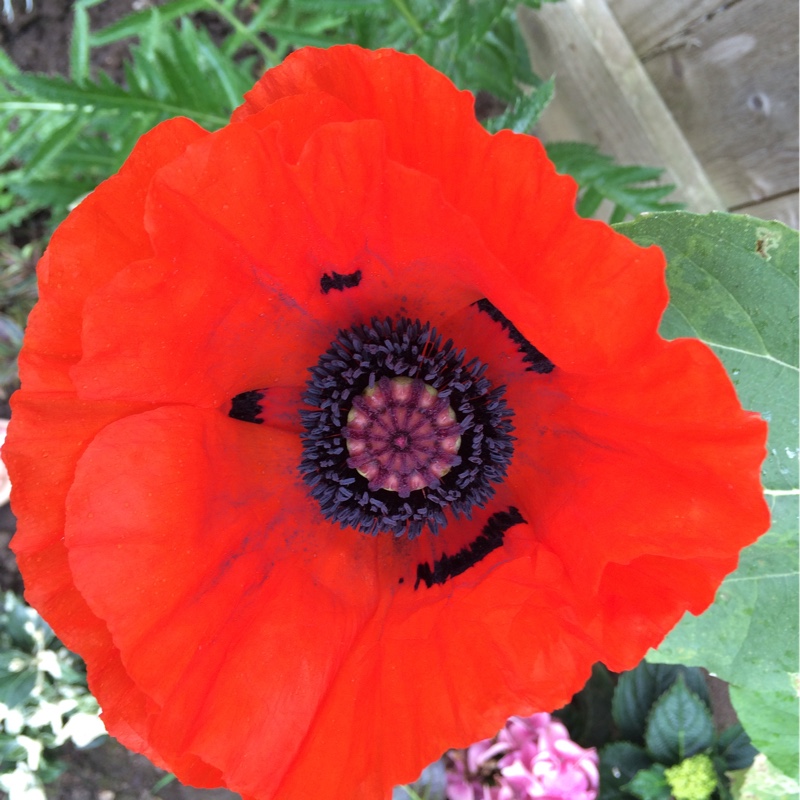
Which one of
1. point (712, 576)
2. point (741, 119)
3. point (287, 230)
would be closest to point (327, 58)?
point (287, 230)

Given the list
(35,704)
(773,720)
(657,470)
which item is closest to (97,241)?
(657,470)

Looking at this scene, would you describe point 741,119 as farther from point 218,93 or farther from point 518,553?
point 518,553

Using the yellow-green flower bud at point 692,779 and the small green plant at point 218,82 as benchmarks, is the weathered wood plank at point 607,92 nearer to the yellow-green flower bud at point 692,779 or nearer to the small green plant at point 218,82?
the small green plant at point 218,82

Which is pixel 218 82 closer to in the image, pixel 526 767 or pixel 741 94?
pixel 741 94

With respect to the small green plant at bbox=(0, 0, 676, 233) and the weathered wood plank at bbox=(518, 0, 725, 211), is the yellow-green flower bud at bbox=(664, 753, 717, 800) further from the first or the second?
the weathered wood plank at bbox=(518, 0, 725, 211)

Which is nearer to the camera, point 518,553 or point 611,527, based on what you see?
point 611,527

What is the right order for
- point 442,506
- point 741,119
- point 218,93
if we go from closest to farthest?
point 442,506 < point 218,93 < point 741,119

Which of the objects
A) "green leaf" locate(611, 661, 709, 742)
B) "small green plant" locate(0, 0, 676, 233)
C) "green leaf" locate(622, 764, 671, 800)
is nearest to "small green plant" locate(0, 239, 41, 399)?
"small green plant" locate(0, 0, 676, 233)

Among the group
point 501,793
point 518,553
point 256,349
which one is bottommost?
point 501,793
